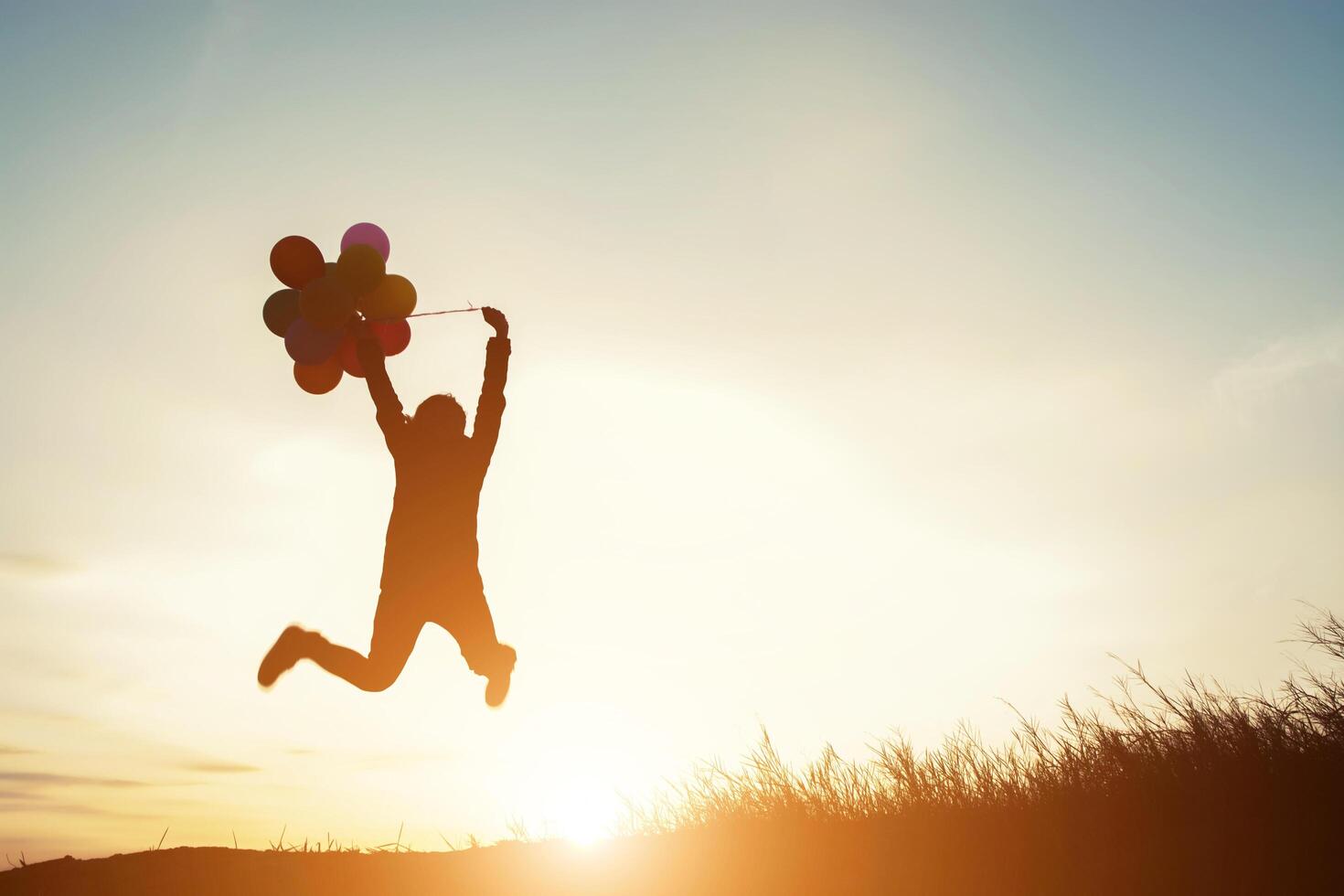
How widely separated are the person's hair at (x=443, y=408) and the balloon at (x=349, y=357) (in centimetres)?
81

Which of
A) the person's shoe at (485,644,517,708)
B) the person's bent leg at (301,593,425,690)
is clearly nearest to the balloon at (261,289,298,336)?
the person's bent leg at (301,593,425,690)

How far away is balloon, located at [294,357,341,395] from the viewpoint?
5.76m

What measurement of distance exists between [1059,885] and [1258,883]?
1.18 m

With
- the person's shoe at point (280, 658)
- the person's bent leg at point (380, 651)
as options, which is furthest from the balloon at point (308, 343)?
the person's shoe at point (280, 658)

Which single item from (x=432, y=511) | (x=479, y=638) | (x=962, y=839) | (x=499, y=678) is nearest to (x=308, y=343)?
(x=432, y=511)

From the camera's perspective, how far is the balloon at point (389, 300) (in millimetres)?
5930

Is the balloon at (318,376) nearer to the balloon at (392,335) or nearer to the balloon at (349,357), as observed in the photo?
the balloon at (349,357)

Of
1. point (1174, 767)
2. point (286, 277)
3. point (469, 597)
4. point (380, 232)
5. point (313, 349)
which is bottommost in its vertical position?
point (1174, 767)

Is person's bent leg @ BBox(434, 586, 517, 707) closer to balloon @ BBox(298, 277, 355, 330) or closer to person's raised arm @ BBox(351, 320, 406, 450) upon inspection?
person's raised arm @ BBox(351, 320, 406, 450)

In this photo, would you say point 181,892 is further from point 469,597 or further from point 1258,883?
point 1258,883

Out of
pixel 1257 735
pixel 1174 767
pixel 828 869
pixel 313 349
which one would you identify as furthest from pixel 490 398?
pixel 1257 735

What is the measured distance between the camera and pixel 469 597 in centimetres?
500

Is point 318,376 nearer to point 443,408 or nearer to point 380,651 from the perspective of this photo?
point 443,408

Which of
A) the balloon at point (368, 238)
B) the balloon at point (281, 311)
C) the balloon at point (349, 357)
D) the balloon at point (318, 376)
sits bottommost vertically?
the balloon at point (318, 376)
